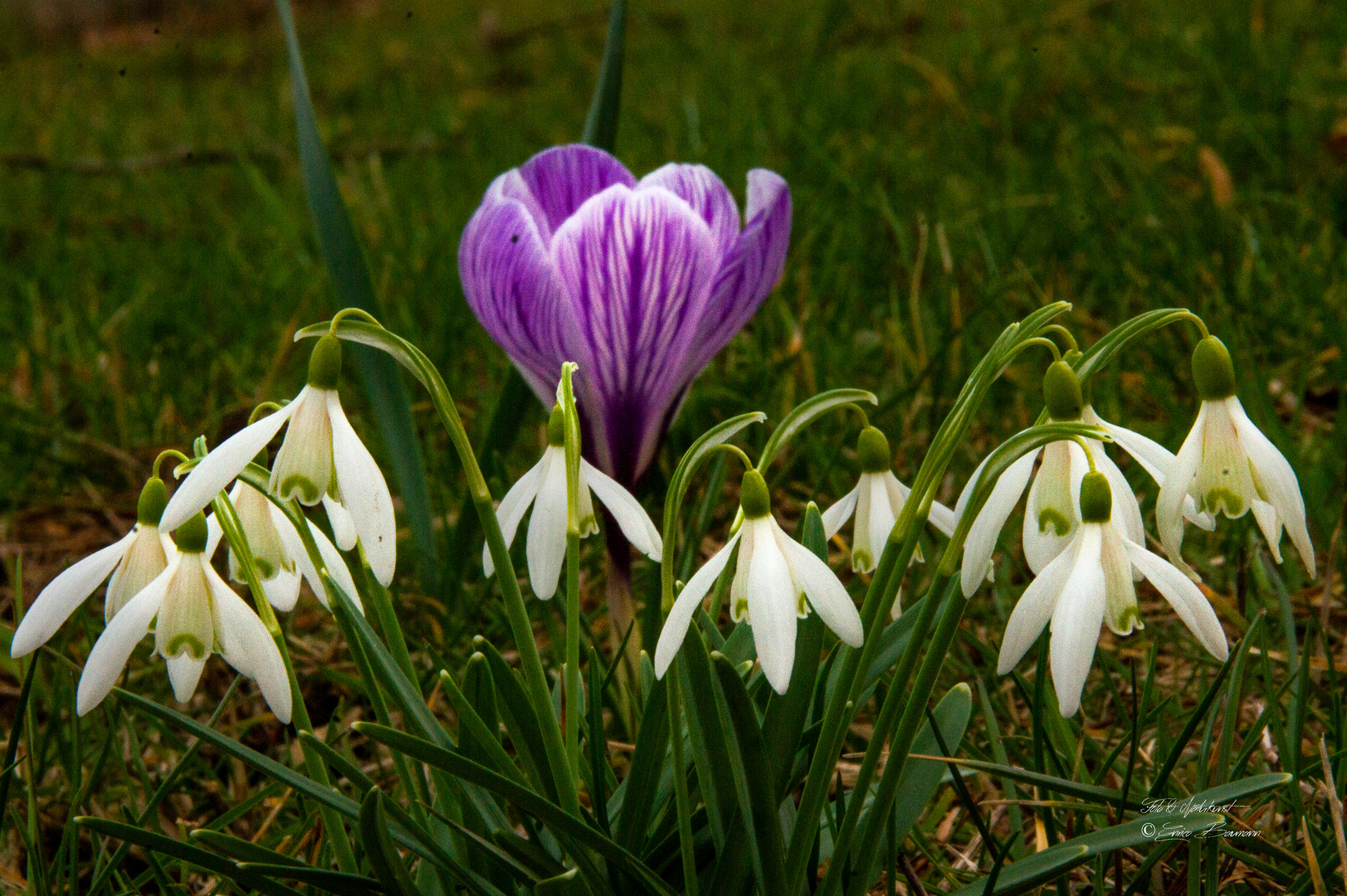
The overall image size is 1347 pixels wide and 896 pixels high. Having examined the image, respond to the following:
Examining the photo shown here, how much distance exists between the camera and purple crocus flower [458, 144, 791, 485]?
124 cm

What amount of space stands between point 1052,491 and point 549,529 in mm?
349

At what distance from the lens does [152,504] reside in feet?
2.72

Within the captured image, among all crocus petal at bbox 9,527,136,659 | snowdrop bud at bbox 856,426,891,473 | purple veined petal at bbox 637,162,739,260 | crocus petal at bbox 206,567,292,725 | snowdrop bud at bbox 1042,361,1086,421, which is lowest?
crocus petal at bbox 206,567,292,725

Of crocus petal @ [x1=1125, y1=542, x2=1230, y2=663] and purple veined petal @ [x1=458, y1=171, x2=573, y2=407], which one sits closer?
crocus petal @ [x1=1125, y1=542, x2=1230, y2=663]

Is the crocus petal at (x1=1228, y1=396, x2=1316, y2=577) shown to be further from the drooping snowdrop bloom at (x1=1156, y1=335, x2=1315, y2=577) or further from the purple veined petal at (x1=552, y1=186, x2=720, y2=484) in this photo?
the purple veined petal at (x1=552, y1=186, x2=720, y2=484)

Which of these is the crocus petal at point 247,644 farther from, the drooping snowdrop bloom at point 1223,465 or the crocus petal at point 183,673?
the drooping snowdrop bloom at point 1223,465

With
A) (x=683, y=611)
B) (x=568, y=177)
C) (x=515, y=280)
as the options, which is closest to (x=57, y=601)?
(x=683, y=611)

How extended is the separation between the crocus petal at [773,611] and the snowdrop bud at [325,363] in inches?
12.2

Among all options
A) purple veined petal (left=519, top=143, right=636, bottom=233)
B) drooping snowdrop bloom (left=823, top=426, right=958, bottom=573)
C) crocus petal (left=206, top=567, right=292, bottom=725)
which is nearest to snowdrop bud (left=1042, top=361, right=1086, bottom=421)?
drooping snowdrop bloom (left=823, top=426, right=958, bottom=573)

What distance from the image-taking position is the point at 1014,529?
1.85m

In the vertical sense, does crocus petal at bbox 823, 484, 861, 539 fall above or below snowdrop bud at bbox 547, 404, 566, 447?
below

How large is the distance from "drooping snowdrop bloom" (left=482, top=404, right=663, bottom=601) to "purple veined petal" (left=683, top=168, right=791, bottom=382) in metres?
0.43

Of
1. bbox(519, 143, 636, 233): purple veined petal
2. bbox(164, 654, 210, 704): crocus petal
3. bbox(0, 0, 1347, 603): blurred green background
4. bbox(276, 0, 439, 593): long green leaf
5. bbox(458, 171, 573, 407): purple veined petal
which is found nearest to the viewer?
bbox(164, 654, 210, 704): crocus petal

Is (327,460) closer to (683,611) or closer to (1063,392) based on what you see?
(683,611)
